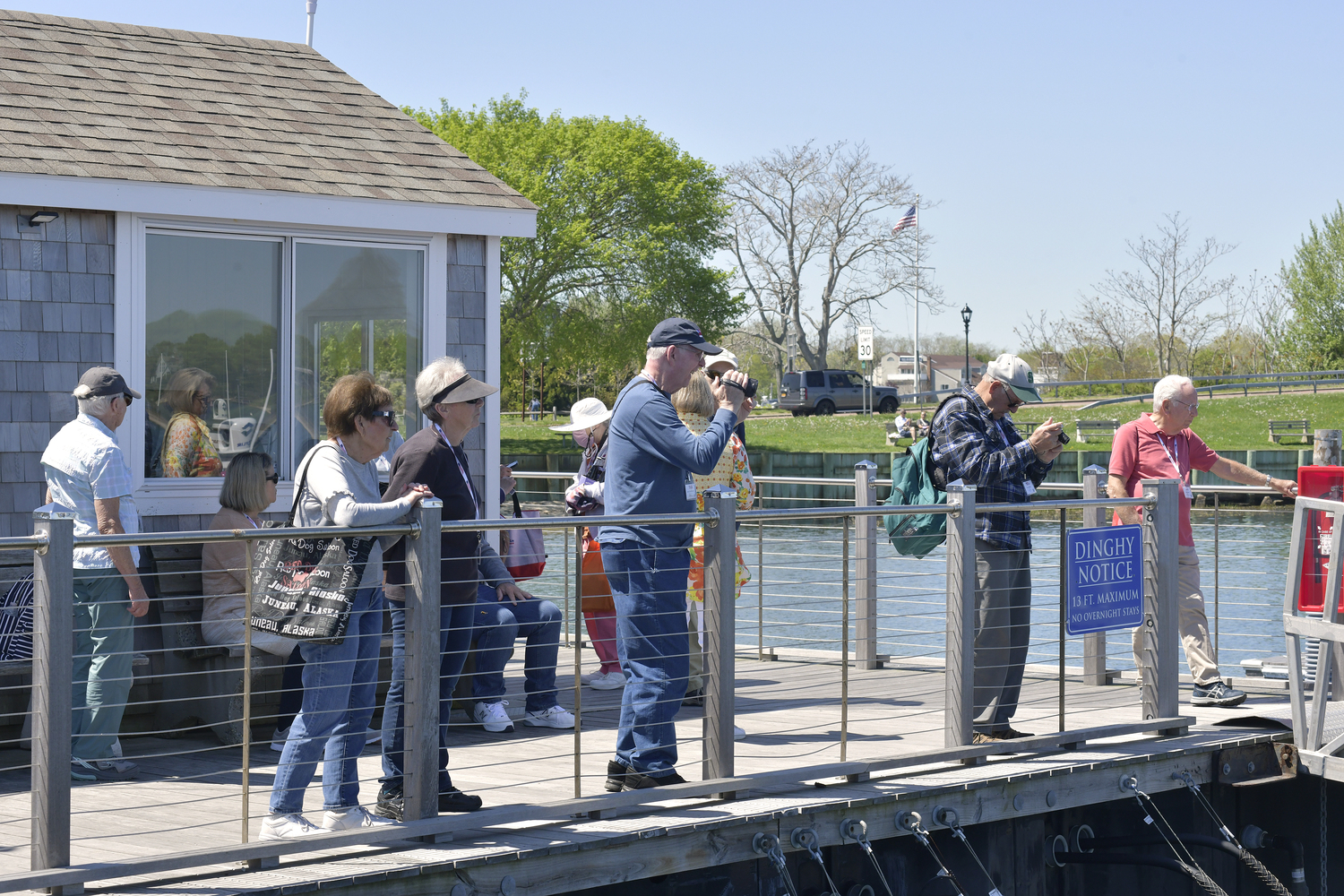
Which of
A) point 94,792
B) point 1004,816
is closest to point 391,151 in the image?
point 94,792

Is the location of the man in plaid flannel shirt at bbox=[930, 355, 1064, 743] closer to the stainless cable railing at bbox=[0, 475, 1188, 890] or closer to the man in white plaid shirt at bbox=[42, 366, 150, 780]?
the stainless cable railing at bbox=[0, 475, 1188, 890]

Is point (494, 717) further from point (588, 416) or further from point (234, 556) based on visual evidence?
point (588, 416)

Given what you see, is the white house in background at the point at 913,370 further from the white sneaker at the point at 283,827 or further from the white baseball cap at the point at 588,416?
the white sneaker at the point at 283,827

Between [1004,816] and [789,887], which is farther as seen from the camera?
[1004,816]

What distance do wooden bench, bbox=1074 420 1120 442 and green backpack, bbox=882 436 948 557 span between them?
119ft

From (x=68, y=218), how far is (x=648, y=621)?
14.1 ft

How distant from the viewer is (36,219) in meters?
7.33

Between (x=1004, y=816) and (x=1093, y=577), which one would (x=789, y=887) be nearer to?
(x=1004, y=816)

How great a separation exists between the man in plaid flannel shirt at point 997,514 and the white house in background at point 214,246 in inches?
134

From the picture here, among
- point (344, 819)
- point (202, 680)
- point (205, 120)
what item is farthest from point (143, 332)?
point (344, 819)

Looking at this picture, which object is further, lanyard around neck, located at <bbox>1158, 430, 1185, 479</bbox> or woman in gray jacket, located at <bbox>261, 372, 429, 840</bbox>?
lanyard around neck, located at <bbox>1158, 430, 1185, 479</bbox>

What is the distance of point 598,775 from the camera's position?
542cm

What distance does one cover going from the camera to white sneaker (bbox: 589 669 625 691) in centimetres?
817

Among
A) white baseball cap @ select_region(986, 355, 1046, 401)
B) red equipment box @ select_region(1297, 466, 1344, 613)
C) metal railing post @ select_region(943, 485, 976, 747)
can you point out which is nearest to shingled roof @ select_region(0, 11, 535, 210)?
white baseball cap @ select_region(986, 355, 1046, 401)
